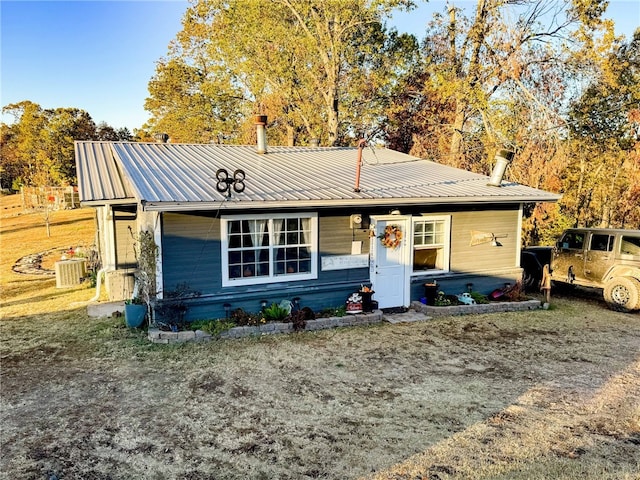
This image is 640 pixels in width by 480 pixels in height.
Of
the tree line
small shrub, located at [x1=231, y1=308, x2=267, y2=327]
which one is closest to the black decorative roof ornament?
small shrub, located at [x1=231, y1=308, x2=267, y2=327]

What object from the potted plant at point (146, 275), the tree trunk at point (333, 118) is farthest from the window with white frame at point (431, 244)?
the tree trunk at point (333, 118)

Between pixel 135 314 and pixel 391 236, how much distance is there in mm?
5435

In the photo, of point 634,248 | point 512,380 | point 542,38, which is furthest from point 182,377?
point 542,38

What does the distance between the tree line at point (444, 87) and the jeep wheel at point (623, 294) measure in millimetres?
5953

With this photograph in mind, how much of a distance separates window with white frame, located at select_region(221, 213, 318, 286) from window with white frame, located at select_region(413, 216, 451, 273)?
2.61m

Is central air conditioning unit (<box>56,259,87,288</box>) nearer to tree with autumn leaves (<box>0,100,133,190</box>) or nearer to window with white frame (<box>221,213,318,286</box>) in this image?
window with white frame (<box>221,213,318,286</box>)

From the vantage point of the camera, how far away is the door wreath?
31.9ft

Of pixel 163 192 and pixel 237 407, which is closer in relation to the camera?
pixel 237 407

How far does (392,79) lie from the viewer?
21266 millimetres

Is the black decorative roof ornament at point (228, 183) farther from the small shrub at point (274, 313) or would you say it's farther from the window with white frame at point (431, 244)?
the window with white frame at point (431, 244)

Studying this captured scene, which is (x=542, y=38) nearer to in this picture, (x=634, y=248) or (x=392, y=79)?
(x=392, y=79)

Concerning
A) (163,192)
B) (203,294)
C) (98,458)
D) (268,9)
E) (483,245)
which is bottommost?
(98,458)

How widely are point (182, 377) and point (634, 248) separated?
10030 millimetres

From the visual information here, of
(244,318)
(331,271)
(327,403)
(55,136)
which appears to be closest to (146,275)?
(244,318)
